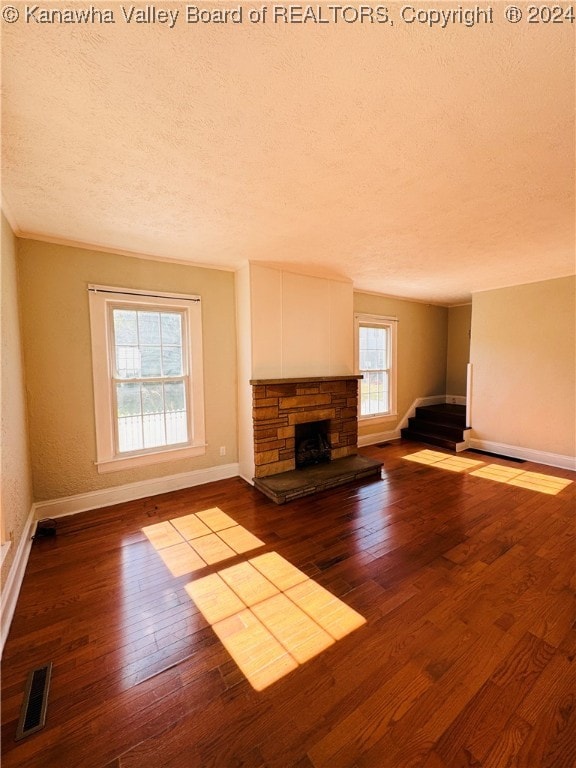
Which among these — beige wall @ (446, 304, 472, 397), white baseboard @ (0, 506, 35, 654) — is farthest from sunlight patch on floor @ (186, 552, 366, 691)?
beige wall @ (446, 304, 472, 397)

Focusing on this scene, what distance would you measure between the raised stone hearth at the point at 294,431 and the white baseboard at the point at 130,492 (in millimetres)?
598

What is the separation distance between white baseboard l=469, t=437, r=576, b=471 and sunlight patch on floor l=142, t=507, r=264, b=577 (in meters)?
4.18

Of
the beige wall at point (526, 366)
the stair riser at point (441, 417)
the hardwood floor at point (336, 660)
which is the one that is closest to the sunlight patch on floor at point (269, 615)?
the hardwood floor at point (336, 660)

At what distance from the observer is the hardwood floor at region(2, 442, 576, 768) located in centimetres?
116

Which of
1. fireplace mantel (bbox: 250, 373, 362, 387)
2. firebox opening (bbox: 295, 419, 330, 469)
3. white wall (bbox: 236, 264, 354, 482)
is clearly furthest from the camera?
firebox opening (bbox: 295, 419, 330, 469)

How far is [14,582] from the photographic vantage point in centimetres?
193

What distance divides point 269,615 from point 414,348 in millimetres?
5189

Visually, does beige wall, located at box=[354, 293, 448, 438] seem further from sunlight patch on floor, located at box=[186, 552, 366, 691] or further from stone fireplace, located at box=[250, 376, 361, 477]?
sunlight patch on floor, located at box=[186, 552, 366, 691]

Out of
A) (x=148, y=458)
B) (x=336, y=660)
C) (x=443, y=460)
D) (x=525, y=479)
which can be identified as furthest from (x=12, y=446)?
(x=525, y=479)

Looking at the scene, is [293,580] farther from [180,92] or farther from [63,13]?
[63,13]

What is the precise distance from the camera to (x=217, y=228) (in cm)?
260

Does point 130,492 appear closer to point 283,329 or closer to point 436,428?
point 283,329

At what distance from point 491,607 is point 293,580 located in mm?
1178

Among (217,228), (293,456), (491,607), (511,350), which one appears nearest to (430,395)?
(511,350)
